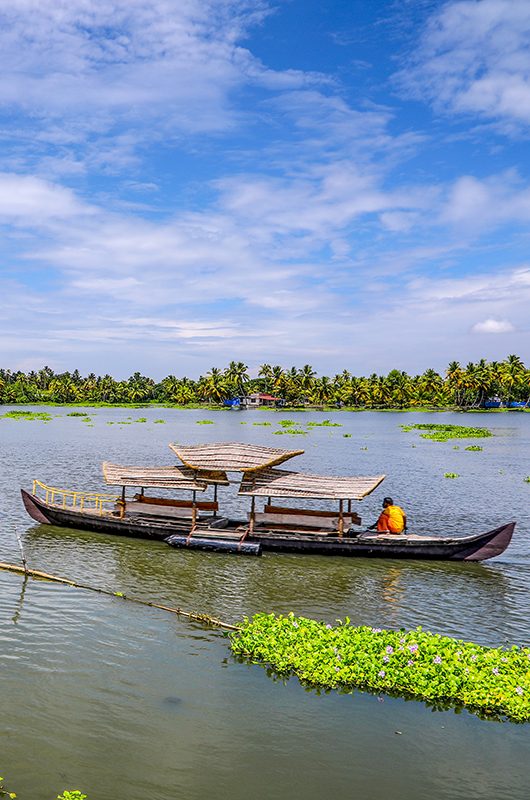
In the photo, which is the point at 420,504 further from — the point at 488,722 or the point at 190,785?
the point at 190,785

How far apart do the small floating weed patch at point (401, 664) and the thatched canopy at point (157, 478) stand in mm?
11316

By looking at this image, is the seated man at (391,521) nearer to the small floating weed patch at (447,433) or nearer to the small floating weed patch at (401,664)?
the small floating weed patch at (401,664)

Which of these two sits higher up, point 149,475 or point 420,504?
point 149,475

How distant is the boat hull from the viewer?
23.2 metres

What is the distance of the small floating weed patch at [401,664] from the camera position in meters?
12.4

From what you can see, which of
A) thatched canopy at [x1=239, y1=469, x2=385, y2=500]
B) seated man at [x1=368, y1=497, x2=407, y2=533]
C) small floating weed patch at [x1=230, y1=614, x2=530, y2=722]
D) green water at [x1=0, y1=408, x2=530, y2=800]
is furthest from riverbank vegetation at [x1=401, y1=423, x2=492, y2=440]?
small floating weed patch at [x1=230, y1=614, x2=530, y2=722]

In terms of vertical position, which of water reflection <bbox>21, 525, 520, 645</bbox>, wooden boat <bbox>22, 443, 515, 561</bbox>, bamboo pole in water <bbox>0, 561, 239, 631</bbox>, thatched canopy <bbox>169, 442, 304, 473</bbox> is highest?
thatched canopy <bbox>169, 442, 304, 473</bbox>

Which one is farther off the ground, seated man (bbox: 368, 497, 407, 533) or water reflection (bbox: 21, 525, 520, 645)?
seated man (bbox: 368, 497, 407, 533)

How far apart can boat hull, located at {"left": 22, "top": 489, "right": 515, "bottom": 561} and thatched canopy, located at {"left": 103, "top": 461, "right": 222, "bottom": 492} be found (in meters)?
1.77

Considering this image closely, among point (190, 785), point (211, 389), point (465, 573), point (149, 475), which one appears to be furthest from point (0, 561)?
point (211, 389)

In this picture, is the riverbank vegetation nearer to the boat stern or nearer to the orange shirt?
the orange shirt

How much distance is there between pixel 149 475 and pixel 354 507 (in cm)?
1278

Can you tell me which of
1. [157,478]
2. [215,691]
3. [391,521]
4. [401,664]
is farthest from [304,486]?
[215,691]

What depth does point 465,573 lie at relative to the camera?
899 inches
